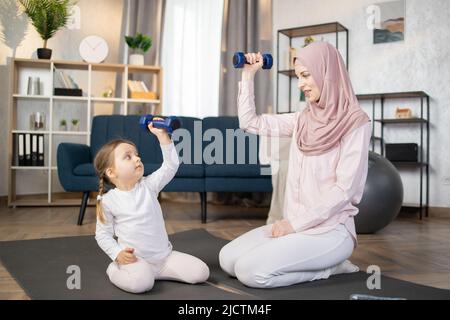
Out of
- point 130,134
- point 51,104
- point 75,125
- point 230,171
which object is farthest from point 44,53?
point 230,171

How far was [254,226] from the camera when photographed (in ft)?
11.8

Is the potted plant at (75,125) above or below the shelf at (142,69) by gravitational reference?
below

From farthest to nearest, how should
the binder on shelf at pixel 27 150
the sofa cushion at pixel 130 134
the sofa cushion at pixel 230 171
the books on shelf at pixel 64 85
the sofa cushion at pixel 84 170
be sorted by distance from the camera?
the books on shelf at pixel 64 85 < the binder on shelf at pixel 27 150 < the sofa cushion at pixel 130 134 < the sofa cushion at pixel 230 171 < the sofa cushion at pixel 84 170

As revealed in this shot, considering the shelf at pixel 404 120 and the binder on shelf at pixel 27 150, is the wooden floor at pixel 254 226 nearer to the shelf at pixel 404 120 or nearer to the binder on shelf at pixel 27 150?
the binder on shelf at pixel 27 150

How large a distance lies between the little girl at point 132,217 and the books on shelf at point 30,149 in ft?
10.3

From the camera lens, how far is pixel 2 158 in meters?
4.82

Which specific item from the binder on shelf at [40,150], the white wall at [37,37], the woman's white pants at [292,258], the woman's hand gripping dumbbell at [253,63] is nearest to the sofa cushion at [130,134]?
the binder on shelf at [40,150]

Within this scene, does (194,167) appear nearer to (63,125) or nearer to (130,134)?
(130,134)

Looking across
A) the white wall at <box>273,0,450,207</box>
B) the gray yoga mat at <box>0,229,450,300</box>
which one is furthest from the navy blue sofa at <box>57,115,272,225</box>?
the white wall at <box>273,0,450,207</box>

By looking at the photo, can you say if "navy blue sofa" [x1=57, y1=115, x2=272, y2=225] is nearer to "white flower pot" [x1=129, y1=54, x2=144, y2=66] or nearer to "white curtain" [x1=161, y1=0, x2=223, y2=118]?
"white flower pot" [x1=129, y1=54, x2=144, y2=66]

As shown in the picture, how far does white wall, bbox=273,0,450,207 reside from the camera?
14.2 ft

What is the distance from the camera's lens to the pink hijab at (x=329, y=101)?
5.96ft

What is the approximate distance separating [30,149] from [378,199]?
3188 millimetres

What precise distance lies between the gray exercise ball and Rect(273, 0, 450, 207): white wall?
4.33 feet
